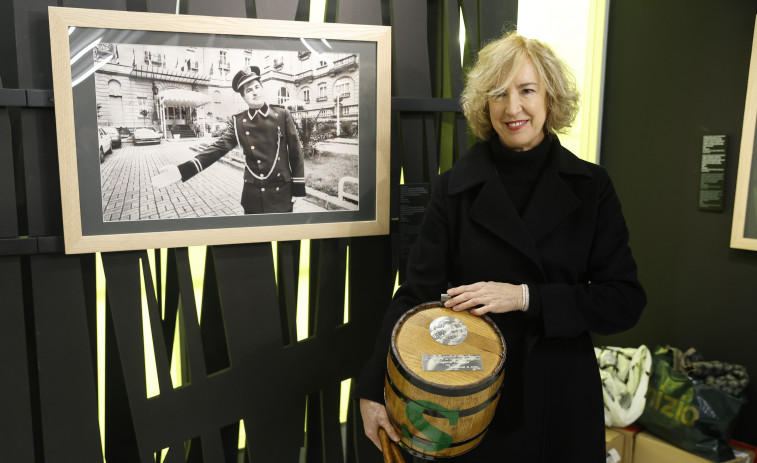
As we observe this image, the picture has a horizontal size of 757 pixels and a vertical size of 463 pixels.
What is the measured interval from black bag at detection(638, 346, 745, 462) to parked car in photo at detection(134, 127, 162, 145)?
2.48 meters

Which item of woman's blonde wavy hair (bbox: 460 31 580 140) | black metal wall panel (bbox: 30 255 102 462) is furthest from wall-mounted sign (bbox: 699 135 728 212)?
black metal wall panel (bbox: 30 255 102 462)

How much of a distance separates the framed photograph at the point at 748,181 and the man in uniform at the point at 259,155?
6.82ft

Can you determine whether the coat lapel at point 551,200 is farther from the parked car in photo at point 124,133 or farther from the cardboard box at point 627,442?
the cardboard box at point 627,442

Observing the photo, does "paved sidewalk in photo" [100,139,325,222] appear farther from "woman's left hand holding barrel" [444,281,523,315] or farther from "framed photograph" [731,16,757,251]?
"framed photograph" [731,16,757,251]

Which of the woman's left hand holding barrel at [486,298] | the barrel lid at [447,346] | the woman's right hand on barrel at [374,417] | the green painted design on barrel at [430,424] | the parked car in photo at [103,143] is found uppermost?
the parked car in photo at [103,143]

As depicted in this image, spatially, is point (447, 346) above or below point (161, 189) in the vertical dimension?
below

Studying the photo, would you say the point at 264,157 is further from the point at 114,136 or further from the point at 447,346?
the point at 447,346

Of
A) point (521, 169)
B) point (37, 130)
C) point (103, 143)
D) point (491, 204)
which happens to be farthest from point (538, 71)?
point (37, 130)

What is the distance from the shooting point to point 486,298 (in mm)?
1354

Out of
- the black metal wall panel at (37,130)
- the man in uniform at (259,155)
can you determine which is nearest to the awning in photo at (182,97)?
the man in uniform at (259,155)

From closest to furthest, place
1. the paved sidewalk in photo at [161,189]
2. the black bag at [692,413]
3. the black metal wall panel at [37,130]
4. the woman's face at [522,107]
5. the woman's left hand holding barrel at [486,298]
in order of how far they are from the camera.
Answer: the woman's left hand holding barrel at [486,298] < the woman's face at [522,107] < the black metal wall panel at [37,130] < the paved sidewalk in photo at [161,189] < the black bag at [692,413]

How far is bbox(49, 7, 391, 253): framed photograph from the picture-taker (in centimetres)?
159

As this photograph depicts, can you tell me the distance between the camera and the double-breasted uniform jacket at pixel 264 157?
1768 millimetres

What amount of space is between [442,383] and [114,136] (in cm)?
127
